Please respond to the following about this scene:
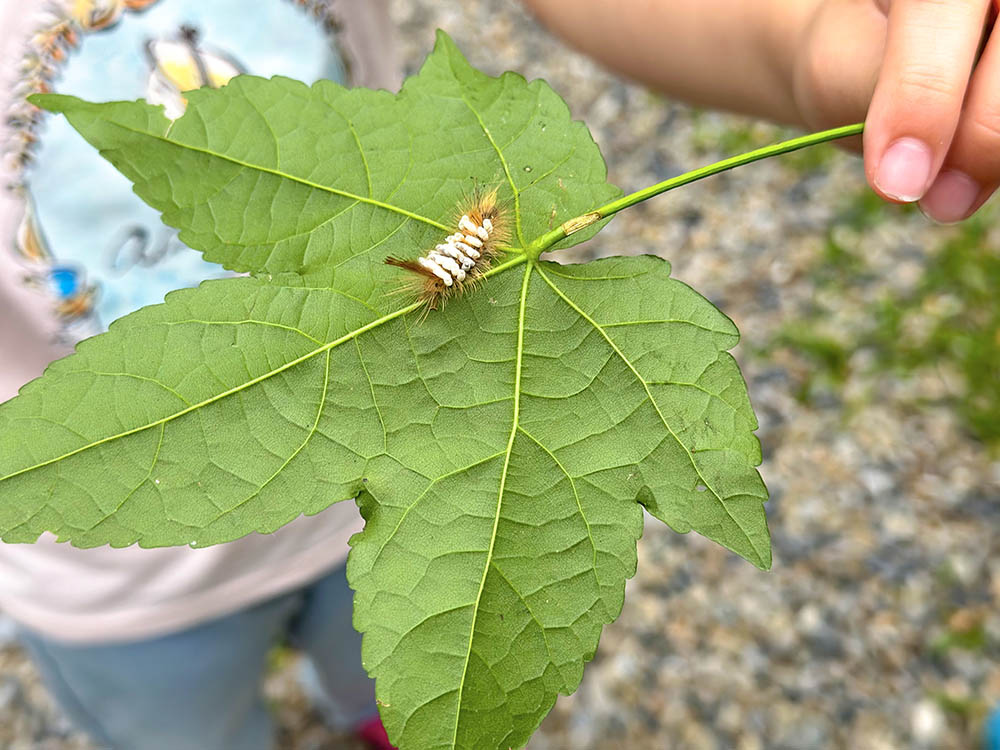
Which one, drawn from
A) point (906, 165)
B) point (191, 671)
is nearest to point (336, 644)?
point (191, 671)

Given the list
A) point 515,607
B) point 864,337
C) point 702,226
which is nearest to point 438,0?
point 702,226

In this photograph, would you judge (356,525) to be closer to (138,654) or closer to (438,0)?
(138,654)

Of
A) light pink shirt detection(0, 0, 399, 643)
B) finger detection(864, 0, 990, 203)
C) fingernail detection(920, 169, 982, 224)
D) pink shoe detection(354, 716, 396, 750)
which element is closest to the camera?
finger detection(864, 0, 990, 203)

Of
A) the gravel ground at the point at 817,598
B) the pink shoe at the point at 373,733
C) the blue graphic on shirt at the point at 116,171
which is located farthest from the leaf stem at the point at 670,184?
the gravel ground at the point at 817,598

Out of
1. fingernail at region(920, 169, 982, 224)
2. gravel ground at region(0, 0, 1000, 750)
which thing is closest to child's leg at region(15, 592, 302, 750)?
gravel ground at region(0, 0, 1000, 750)

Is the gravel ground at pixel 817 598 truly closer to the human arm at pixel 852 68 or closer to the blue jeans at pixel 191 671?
the blue jeans at pixel 191 671

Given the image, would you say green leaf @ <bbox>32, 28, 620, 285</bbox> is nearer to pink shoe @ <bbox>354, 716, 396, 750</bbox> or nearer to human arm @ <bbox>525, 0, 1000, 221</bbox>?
human arm @ <bbox>525, 0, 1000, 221</bbox>

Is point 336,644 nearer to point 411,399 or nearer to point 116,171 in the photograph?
point 116,171
